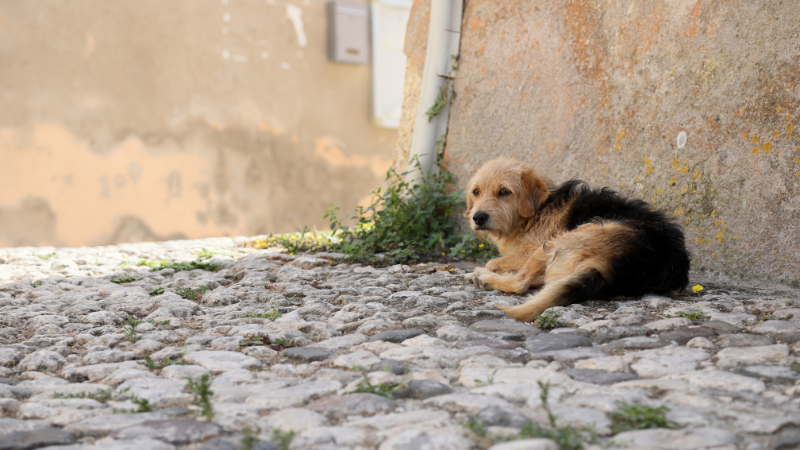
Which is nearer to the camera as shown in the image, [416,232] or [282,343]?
[282,343]

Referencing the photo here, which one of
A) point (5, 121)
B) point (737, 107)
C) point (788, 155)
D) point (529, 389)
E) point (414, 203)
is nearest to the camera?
point (529, 389)

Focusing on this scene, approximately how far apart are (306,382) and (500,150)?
399 cm

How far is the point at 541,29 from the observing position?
555 centimetres

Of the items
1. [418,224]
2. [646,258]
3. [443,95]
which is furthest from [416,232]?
[646,258]

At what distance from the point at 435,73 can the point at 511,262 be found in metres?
2.55

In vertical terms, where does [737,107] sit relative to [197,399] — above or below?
above

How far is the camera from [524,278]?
4.11 meters

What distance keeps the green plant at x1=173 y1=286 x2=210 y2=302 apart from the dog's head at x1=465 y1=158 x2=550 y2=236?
2017 millimetres

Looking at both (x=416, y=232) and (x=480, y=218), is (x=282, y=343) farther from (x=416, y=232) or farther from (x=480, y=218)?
(x=416, y=232)

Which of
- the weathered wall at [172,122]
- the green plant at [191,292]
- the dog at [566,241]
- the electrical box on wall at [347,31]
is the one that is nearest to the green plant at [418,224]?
the dog at [566,241]

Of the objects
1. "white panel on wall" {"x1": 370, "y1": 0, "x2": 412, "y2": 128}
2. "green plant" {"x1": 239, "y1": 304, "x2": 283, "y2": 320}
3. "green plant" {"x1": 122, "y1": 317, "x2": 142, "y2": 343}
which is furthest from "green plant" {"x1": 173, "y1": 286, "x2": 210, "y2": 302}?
"white panel on wall" {"x1": 370, "y1": 0, "x2": 412, "y2": 128}

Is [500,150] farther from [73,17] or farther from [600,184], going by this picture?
[73,17]

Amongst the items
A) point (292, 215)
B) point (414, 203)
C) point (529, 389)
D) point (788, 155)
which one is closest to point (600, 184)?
point (788, 155)

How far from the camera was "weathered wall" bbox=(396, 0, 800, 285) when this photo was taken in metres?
3.84
